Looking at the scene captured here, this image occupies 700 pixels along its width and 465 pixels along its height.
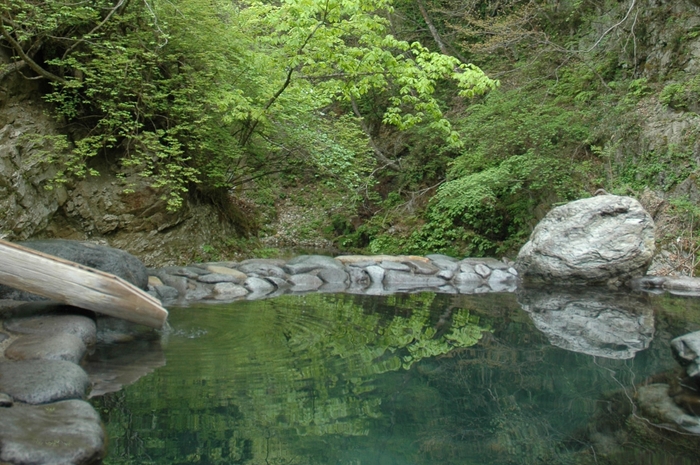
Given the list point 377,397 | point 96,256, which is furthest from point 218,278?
point 377,397

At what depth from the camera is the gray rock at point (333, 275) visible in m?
9.35

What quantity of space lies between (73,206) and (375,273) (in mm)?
4996

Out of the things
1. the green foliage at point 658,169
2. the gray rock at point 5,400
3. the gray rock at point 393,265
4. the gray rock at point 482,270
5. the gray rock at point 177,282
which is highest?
the green foliage at point 658,169

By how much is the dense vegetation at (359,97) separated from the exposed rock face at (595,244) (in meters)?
1.24

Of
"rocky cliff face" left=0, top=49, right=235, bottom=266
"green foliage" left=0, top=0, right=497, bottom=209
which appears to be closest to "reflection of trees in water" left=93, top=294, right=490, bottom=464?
"green foliage" left=0, top=0, right=497, bottom=209

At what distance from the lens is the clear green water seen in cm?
343

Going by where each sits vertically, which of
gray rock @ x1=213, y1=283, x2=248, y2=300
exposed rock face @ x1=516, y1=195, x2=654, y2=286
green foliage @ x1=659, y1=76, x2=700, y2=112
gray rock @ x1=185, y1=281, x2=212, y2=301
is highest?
green foliage @ x1=659, y1=76, x2=700, y2=112

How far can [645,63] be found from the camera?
1216 cm

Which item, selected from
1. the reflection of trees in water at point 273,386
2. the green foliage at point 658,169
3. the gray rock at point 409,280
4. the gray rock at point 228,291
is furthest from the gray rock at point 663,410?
the green foliage at point 658,169

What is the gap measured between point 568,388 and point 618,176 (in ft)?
24.9

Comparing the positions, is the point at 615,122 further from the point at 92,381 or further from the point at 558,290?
the point at 92,381

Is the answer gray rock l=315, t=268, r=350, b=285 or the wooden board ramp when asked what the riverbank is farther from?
the wooden board ramp

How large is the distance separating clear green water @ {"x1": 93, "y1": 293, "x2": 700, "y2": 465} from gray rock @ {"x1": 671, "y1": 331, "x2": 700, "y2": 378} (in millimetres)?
246

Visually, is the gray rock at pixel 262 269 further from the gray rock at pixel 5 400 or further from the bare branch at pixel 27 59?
the gray rock at pixel 5 400
